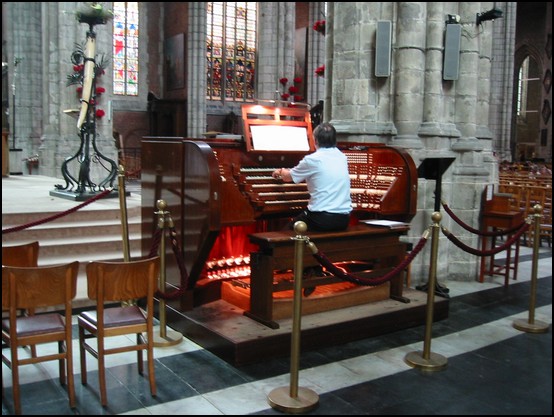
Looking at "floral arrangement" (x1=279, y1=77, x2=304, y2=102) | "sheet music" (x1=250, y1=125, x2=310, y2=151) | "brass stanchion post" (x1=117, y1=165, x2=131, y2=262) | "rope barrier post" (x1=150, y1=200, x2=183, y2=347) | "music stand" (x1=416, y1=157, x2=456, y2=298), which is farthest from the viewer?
"floral arrangement" (x1=279, y1=77, x2=304, y2=102)

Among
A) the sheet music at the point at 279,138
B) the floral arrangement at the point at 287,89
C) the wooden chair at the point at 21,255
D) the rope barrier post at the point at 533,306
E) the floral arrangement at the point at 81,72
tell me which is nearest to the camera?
the wooden chair at the point at 21,255

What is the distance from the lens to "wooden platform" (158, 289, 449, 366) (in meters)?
4.46

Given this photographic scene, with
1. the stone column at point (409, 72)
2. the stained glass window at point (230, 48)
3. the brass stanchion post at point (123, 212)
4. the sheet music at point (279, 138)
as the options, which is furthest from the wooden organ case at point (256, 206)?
the stained glass window at point (230, 48)

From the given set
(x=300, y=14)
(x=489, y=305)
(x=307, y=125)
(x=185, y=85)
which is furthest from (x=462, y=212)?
(x=300, y=14)

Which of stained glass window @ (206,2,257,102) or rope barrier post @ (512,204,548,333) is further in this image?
stained glass window @ (206,2,257,102)

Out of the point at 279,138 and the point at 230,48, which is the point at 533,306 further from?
the point at 230,48

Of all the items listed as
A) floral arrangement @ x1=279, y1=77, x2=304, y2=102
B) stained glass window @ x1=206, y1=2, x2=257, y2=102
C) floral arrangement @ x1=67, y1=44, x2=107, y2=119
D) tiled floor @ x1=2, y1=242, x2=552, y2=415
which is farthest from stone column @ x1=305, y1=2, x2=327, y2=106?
tiled floor @ x1=2, y1=242, x2=552, y2=415

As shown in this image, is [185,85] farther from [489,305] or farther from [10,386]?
[10,386]

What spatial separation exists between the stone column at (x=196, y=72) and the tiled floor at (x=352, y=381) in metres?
17.1

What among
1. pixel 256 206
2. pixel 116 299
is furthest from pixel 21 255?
pixel 256 206

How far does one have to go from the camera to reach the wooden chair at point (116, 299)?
3.62 metres

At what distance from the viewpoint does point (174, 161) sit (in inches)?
Result: 207

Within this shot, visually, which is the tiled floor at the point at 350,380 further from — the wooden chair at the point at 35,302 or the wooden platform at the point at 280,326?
the wooden chair at the point at 35,302

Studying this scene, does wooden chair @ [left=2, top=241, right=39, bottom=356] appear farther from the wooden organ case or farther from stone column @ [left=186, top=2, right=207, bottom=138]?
stone column @ [left=186, top=2, right=207, bottom=138]
